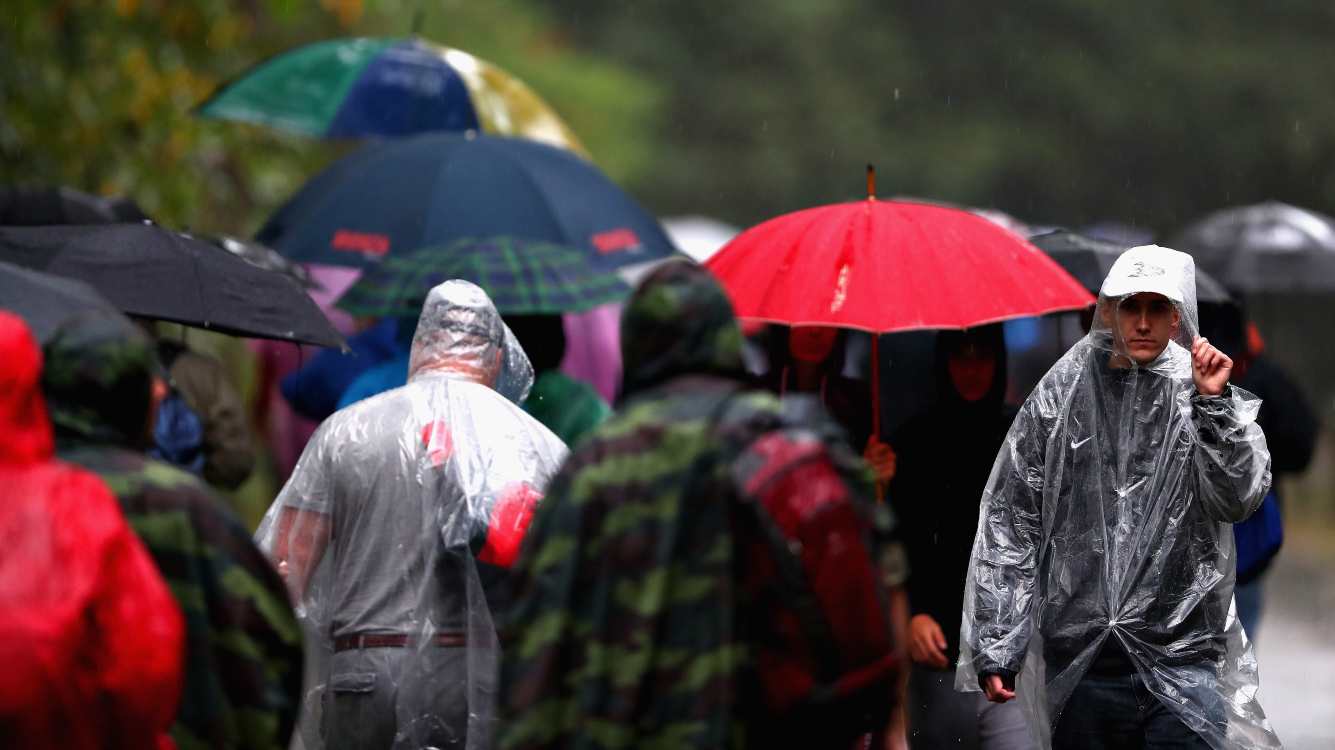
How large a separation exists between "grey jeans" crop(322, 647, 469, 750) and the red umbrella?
1362 millimetres

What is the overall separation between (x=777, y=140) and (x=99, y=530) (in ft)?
123

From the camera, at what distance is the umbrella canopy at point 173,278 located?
6348 millimetres

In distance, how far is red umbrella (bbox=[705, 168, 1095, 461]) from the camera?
6199mm

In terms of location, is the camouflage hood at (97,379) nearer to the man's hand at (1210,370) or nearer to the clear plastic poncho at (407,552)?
the clear plastic poncho at (407,552)

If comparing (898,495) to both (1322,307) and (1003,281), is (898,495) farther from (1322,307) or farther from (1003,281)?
(1322,307)

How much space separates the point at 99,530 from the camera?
12.9 feet

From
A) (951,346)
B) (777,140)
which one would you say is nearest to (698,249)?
(951,346)

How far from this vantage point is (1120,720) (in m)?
5.57

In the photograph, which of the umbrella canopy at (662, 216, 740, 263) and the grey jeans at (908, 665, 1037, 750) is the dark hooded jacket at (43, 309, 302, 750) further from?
the umbrella canopy at (662, 216, 740, 263)

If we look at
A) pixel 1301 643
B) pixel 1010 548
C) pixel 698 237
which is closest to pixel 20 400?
pixel 1010 548

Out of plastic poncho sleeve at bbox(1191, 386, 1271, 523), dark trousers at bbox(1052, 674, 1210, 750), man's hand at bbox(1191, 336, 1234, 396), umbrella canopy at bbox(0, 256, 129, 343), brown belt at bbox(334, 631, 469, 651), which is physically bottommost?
dark trousers at bbox(1052, 674, 1210, 750)

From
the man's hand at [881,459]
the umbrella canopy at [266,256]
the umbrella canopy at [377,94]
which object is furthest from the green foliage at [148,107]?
the man's hand at [881,459]

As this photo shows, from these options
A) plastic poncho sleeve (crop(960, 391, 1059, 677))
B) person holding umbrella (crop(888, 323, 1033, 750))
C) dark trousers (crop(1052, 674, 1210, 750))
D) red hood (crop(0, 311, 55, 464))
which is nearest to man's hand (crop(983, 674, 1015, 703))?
plastic poncho sleeve (crop(960, 391, 1059, 677))

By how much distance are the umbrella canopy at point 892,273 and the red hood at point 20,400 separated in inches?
103
